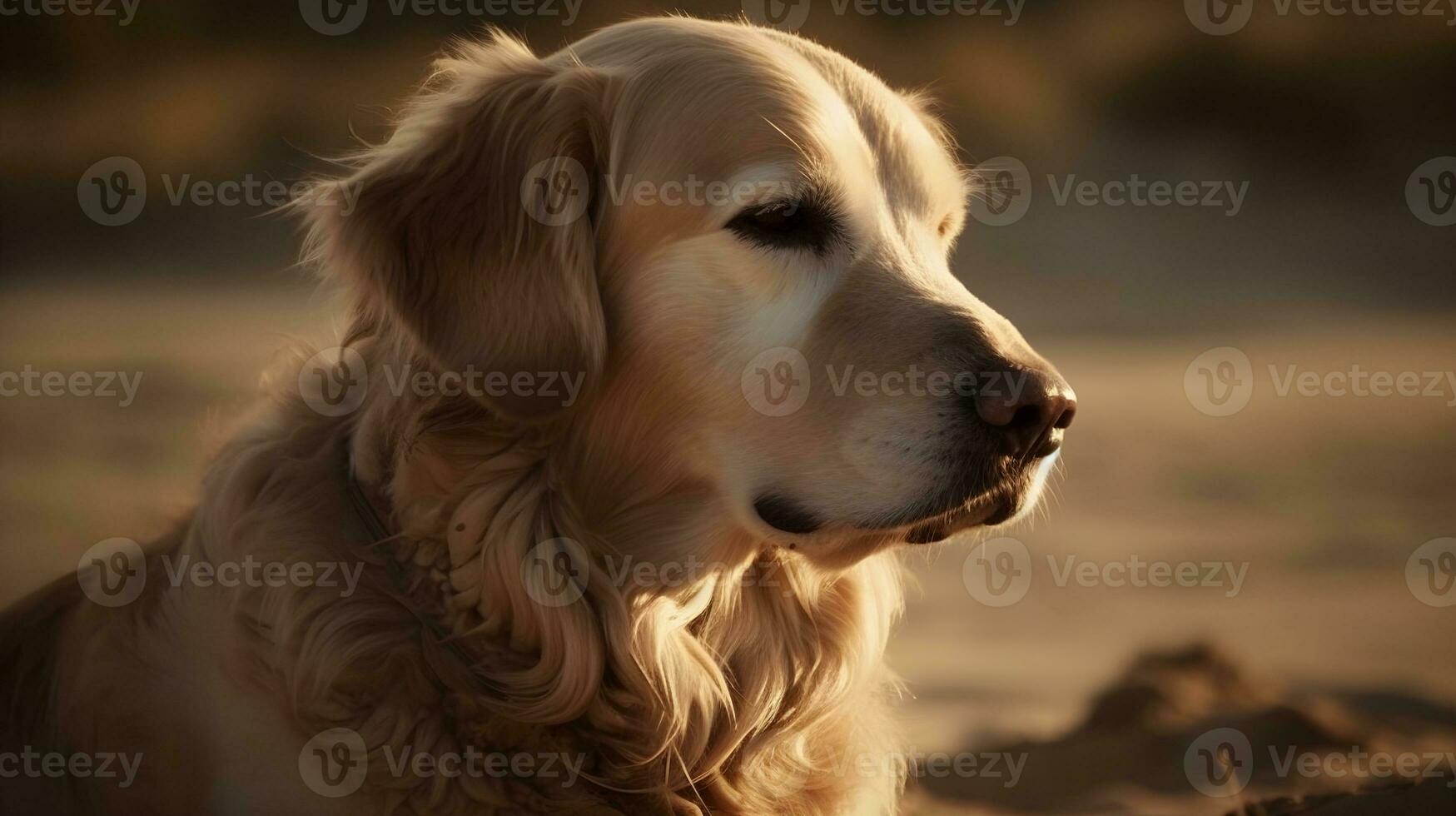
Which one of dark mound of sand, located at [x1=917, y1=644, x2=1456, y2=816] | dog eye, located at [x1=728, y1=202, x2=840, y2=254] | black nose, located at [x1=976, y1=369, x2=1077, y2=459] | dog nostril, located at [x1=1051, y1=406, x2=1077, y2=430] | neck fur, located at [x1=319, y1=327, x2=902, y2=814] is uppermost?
dog eye, located at [x1=728, y1=202, x2=840, y2=254]

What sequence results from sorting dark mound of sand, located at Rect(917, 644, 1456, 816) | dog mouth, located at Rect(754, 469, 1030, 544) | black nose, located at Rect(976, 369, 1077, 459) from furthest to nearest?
dark mound of sand, located at Rect(917, 644, 1456, 816) → dog mouth, located at Rect(754, 469, 1030, 544) → black nose, located at Rect(976, 369, 1077, 459)

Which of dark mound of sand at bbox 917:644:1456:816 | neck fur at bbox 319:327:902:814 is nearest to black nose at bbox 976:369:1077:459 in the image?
neck fur at bbox 319:327:902:814

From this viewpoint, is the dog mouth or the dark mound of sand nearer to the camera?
the dog mouth

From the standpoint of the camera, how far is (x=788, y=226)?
2301 millimetres

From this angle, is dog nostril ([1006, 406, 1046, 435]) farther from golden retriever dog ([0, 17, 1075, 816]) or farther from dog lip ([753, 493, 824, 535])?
dog lip ([753, 493, 824, 535])

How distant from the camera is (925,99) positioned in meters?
3.21

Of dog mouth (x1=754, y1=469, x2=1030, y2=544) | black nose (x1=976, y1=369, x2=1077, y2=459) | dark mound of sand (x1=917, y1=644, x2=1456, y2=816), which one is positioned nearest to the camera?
black nose (x1=976, y1=369, x2=1077, y2=459)

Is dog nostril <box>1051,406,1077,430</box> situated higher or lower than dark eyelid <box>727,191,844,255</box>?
lower

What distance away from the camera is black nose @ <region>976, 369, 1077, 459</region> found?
81.4 inches

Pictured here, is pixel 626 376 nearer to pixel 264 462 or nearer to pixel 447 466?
pixel 447 466

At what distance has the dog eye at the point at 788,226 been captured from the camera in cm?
227

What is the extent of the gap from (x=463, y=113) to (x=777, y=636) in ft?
4.11

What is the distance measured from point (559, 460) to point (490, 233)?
0.45 meters

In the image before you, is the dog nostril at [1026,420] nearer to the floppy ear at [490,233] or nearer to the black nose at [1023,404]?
the black nose at [1023,404]
